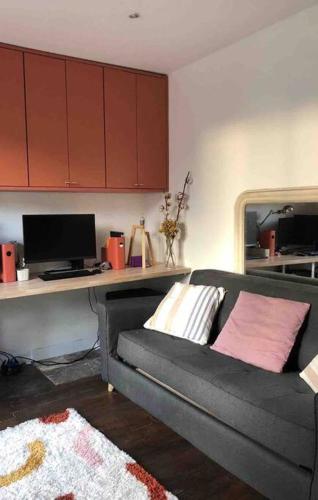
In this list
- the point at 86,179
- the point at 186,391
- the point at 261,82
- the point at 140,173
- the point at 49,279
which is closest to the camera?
the point at 186,391

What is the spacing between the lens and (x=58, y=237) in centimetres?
331

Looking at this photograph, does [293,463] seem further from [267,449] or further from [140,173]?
[140,173]

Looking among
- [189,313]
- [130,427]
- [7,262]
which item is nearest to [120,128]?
[7,262]

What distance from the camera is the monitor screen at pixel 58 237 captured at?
3176mm

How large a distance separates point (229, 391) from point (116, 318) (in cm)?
113


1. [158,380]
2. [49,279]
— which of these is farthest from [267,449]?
[49,279]

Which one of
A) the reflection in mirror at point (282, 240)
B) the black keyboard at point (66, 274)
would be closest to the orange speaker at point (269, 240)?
the reflection in mirror at point (282, 240)

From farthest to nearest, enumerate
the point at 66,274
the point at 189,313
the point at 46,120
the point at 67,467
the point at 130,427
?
the point at 66,274 < the point at 46,120 < the point at 189,313 < the point at 130,427 < the point at 67,467

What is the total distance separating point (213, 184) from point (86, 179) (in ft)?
3.39

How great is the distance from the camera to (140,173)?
3.60m

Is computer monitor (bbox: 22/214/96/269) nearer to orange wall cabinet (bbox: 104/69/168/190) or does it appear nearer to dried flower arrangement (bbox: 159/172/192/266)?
orange wall cabinet (bbox: 104/69/168/190)

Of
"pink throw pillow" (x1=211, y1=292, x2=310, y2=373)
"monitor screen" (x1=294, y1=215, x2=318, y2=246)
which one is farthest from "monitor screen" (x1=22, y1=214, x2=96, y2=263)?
"monitor screen" (x1=294, y1=215, x2=318, y2=246)

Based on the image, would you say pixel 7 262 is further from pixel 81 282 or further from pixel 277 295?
pixel 277 295

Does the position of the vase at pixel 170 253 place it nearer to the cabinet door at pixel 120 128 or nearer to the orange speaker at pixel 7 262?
the cabinet door at pixel 120 128
